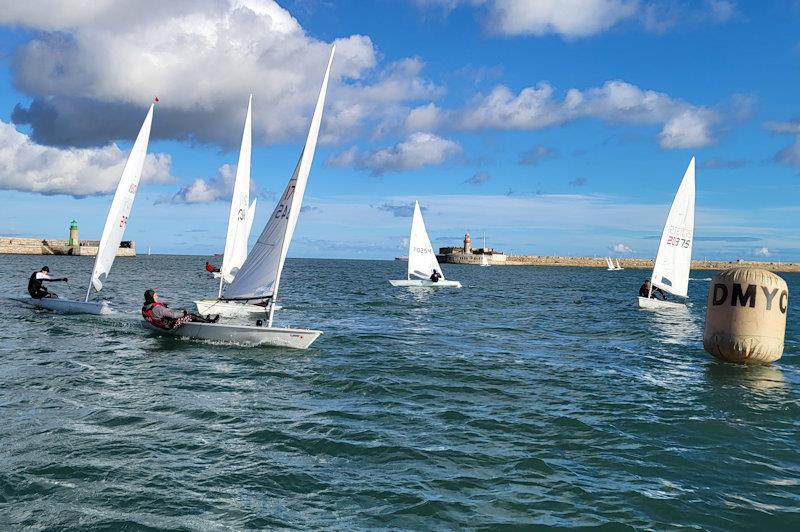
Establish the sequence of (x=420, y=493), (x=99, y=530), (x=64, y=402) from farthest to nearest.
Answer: (x=64, y=402) → (x=420, y=493) → (x=99, y=530)

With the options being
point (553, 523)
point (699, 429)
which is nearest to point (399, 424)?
point (553, 523)

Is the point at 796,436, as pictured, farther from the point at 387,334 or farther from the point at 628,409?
the point at 387,334

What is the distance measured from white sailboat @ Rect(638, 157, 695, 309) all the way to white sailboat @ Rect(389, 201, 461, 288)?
2245cm

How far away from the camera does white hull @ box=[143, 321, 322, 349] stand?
19.9 meters

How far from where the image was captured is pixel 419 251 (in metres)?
59.2

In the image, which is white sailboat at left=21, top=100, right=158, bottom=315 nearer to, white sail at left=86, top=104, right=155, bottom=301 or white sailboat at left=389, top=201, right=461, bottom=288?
white sail at left=86, top=104, right=155, bottom=301

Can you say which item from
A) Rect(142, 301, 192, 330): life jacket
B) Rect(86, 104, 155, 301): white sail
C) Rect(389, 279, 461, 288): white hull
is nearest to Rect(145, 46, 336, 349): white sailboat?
Rect(142, 301, 192, 330): life jacket

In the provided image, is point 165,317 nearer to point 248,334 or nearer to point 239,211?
point 248,334

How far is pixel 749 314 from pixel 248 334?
14933 mm

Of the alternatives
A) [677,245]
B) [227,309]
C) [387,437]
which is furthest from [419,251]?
[387,437]

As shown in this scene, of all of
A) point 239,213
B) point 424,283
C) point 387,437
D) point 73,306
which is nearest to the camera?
point 387,437

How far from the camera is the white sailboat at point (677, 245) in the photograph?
3719 cm

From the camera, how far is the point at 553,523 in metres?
7.63

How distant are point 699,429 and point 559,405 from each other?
2829 mm
